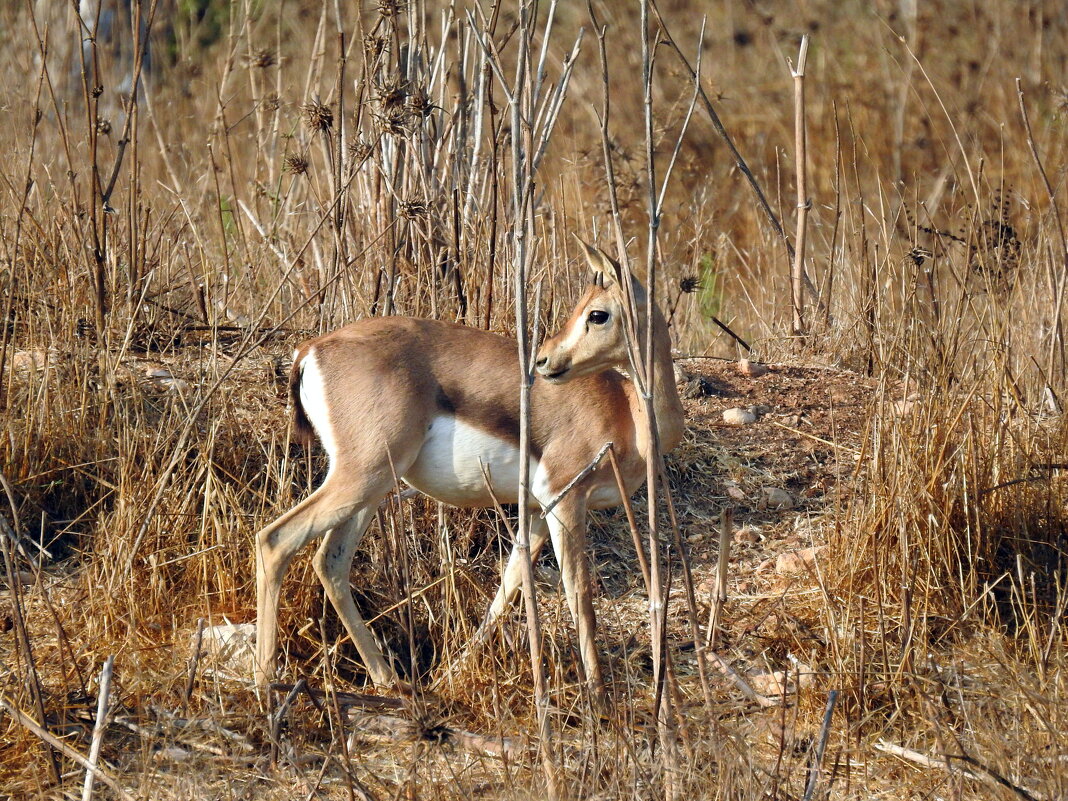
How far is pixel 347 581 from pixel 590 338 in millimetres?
1086

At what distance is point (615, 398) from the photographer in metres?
3.94

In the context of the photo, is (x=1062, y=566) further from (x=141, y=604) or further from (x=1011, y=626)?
(x=141, y=604)

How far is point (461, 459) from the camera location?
3.71 m

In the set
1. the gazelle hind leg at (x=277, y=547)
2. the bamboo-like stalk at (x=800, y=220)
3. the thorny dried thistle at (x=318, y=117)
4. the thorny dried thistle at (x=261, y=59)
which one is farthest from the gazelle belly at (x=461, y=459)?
the bamboo-like stalk at (x=800, y=220)

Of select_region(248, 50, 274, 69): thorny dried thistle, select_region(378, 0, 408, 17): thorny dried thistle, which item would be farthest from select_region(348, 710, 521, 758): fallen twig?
select_region(248, 50, 274, 69): thorny dried thistle

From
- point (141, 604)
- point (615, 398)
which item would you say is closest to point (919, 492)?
point (615, 398)

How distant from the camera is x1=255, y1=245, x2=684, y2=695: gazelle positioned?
3611 millimetres

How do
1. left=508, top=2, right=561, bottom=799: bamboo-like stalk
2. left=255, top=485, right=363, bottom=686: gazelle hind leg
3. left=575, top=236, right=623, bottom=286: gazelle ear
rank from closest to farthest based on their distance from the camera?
left=508, top=2, right=561, bottom=799: bamboo-like stalk < left=575, top=236, right=623, bottom=286: gazelle ear < left=255, top=485, right=363, bottom=686: gazelle hind leg

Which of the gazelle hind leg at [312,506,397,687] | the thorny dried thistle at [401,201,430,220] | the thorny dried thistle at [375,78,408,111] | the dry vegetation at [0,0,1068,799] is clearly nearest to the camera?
the dry vegetation at [0,0,1068,799]

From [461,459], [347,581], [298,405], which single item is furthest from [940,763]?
[298,405]

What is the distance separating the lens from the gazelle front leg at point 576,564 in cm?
367

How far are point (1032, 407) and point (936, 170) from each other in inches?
230

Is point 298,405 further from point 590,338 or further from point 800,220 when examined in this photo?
point 800,220

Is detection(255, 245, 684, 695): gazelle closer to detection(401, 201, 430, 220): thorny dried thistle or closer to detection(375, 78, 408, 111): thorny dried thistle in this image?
detection(401, 201, 430, 220): thorny dried thistle
